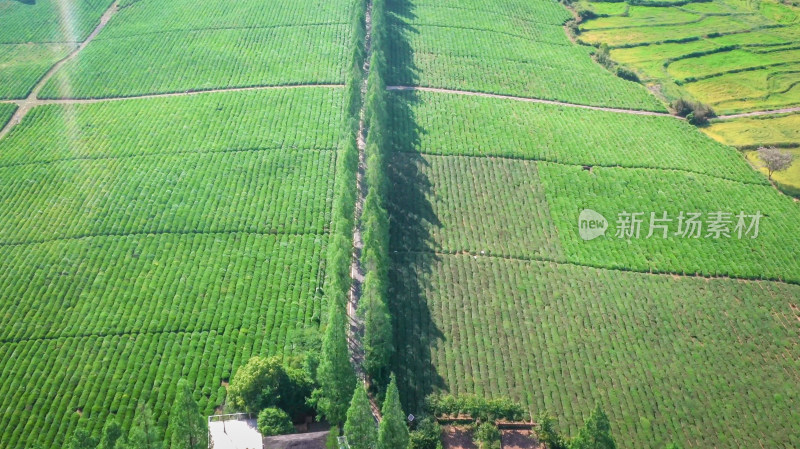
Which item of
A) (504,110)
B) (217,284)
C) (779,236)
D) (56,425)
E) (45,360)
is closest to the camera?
(56,425)

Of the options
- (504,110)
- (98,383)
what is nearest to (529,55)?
(504,110)

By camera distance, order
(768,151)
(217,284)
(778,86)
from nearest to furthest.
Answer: (217,284) → (768,151) → (778,86)

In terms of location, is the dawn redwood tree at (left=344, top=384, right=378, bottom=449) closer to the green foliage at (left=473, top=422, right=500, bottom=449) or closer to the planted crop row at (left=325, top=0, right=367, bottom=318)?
the green foliage at (left=473, top=422, right=500, bottom=449)

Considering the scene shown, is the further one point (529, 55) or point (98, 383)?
point (529, 55)

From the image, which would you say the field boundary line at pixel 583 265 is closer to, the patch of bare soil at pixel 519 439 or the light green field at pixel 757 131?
the patch of bare soil at pixel 519 439

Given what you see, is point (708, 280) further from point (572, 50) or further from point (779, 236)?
point (572, 50)

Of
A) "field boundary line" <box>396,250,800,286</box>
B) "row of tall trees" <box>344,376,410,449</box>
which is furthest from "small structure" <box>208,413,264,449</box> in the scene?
"field boundary line" <box>396,250,800,286</box>
